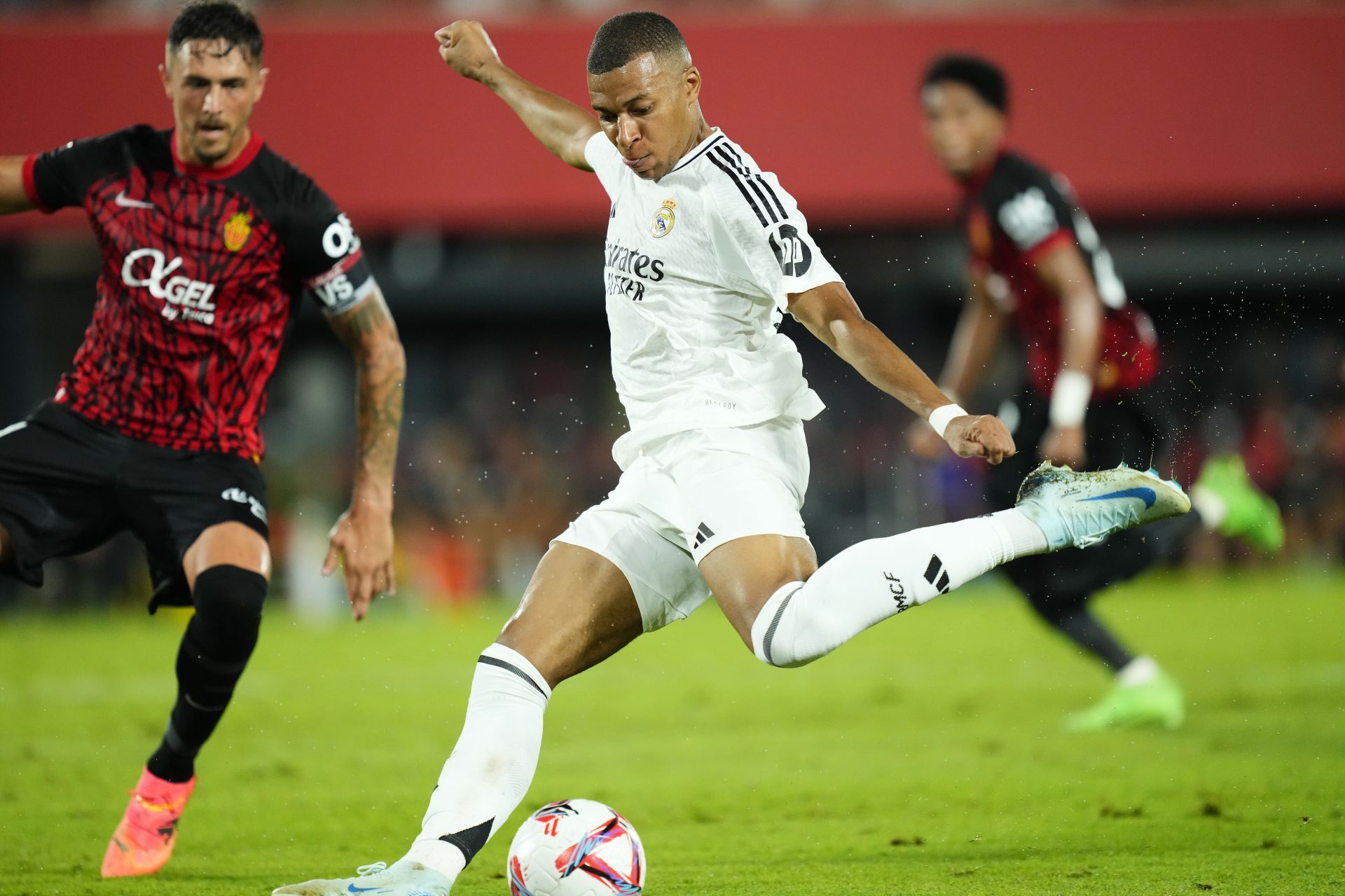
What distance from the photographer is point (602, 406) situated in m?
20.8

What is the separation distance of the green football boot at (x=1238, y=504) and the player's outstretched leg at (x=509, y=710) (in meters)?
4.03

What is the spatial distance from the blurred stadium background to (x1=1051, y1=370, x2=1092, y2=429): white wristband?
985 centimetres

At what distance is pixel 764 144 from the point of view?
17156 mm

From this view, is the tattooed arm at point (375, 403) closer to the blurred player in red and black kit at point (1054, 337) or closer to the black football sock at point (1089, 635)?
the blurred player in red and black kit at point (1054, 337)

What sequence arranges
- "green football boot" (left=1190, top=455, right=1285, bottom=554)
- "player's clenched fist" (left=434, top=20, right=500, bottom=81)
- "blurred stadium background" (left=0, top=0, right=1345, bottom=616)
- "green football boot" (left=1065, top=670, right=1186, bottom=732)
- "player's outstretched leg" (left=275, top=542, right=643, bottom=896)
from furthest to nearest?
1. "blurred stadium background" (left=0, top=0, right=1345, bottom=616)
2. "green football boot" (left=1190, top=455, right=1285, bottom=554)
3. "green football boot" (left=1065, top=670, right=1186, bottom=732)
4. "player's clenched fist" (left=434, top=20, right=500, bottom=81)
5. "player's outstretched leg" (left=275, top=542, right=643, bottom=896)

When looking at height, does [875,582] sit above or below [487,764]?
above

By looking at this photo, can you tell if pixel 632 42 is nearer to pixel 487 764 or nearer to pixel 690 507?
pixel 690 507

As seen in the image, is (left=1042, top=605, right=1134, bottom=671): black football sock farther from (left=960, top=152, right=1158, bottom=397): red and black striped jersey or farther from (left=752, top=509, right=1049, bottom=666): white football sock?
(left=752, top=509, right=1049, bottom=666): white football sock

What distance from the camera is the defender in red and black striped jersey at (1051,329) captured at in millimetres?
6668

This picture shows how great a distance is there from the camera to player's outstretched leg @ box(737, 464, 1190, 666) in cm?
379

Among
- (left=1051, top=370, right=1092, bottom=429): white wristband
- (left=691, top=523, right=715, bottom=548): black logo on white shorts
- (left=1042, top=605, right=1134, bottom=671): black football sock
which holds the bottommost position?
(left=1042, top=605, right=1134, bottom=671): black football sock

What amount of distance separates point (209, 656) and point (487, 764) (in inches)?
49.5

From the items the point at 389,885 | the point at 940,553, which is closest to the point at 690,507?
the point at 940,553

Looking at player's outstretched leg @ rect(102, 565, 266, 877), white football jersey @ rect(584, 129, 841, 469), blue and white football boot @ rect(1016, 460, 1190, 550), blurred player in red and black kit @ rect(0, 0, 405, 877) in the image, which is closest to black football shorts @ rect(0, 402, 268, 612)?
blurred player in red and black kit @ rect(0, 0, 405, 877)
